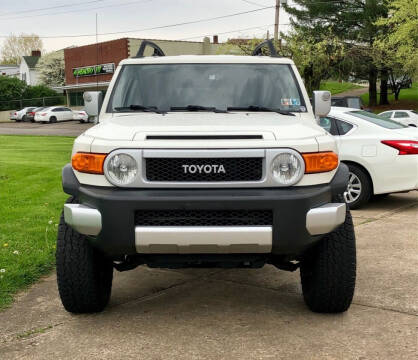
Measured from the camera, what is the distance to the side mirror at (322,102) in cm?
523

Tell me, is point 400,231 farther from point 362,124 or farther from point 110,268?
point 110,268

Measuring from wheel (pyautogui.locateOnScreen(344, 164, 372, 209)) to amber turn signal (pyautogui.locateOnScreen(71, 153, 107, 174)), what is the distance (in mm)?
5493

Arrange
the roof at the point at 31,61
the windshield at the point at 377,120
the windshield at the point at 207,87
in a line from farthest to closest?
the roof at the point at 31,61 < the windshield at the point at 377,120 < the windshield at the point at 207,87

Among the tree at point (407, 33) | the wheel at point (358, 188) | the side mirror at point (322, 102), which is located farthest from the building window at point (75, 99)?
the side mirror at point (322, 102)

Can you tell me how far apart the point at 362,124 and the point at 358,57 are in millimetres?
37094

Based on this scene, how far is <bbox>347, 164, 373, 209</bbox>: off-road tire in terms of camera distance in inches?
344

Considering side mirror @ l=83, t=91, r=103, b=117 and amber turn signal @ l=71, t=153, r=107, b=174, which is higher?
side mirror @ l=83, t=91, r=103, b=117

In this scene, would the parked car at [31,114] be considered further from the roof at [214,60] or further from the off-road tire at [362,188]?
the roof at [214,60]

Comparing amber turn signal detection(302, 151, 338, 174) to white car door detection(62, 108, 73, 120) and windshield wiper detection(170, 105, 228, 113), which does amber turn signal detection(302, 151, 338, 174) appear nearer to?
windshield wiper detection(170, 105, 228, 113)

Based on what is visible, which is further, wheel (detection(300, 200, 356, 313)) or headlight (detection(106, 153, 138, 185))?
wheel (detection(300, 200, 356, 313))

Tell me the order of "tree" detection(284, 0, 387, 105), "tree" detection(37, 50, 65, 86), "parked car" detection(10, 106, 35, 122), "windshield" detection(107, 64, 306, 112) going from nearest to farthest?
A: 1. "windshield" detection(107, 64, 306, 112)
2. "tree" detection(284, 0, 387, 105)
3. "parked car" detection(10, 106, 35, 122)
4. "tree" detection(37, 50, 65, 86)

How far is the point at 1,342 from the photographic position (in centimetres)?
396

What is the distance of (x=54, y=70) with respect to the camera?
224 ft

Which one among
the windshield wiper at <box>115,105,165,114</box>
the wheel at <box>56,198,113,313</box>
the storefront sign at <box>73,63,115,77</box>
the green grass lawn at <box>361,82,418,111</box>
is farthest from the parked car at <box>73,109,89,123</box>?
the wheel at <box>56,198,113,313</box>
